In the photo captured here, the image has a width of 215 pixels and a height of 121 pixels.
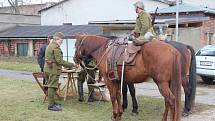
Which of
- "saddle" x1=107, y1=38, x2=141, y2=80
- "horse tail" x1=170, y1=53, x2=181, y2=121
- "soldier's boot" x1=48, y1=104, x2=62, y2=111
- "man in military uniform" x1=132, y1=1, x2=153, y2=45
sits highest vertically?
"man in military uniform" x1=132, y1=1, x2=153, y2=45

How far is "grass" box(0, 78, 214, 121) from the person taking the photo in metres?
8.92

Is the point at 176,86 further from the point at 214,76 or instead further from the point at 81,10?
the point at 81,10

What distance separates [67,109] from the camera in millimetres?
9930

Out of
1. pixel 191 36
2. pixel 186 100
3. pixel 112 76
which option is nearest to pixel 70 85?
pixel 112 76

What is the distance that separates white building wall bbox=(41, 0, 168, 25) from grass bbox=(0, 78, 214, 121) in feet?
72.6

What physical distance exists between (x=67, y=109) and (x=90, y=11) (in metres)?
28.1

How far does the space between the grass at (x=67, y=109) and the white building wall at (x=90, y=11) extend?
22.1 meters

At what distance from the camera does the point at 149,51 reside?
26.1ft

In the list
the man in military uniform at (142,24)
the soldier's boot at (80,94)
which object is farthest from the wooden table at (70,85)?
the man in military uniform at (142,24)

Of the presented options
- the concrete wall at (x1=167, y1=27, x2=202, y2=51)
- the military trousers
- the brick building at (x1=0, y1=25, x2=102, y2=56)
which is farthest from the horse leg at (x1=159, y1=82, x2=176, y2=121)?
the brick building at (x1=0, y1=25, x2=102, y2=56)

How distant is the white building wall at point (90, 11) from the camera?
Result: 34531 mm

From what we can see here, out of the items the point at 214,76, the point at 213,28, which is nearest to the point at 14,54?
the point at 213,28

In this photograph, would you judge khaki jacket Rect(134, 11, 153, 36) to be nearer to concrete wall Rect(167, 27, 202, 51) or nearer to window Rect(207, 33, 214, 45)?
concrete wall Rect(167, 27, 202, 51)

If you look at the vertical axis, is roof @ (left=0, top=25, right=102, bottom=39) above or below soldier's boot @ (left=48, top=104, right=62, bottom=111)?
above
